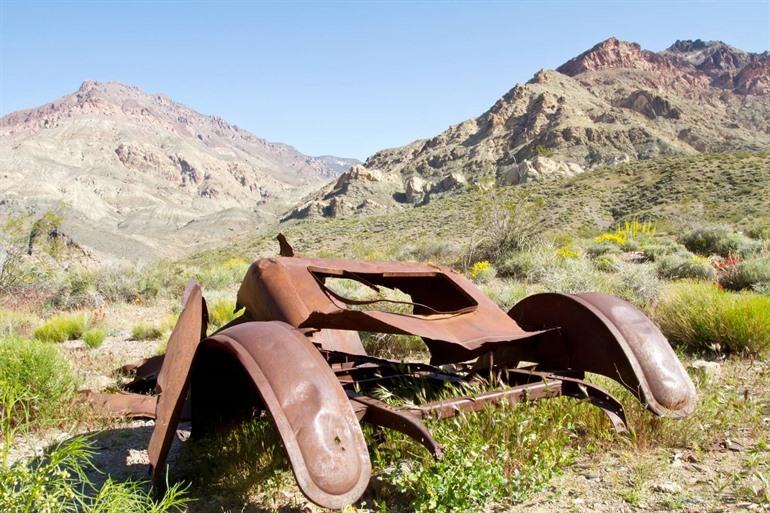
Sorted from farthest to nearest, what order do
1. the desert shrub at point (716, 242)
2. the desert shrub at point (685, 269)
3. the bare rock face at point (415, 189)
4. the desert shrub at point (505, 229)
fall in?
1. the bare rock face at point (415, 189)
2. the desert shrub at point (505, 229)
3. the desert shrub at point (716, 242)
4. the desert shrub at point (685, 269)

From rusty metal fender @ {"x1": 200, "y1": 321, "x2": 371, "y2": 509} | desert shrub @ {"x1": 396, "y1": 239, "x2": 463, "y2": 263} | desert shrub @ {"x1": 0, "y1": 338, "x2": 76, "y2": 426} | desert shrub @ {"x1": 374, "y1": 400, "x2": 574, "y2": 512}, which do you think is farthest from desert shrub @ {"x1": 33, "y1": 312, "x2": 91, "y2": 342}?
desert shrub @ {"x1": 396, "y1": 239, "x2": 463, "y2": 263}

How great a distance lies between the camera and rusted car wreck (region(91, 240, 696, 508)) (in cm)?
221

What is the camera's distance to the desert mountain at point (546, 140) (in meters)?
69.2

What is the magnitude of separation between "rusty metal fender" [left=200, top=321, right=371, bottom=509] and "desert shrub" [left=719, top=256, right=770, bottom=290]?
9.42 m

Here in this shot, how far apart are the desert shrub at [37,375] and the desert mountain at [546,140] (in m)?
54.9

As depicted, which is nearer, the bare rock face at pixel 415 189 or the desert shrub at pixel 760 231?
the desert shrub at pixel 760 231

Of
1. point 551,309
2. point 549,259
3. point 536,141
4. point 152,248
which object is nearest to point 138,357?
point 551,309

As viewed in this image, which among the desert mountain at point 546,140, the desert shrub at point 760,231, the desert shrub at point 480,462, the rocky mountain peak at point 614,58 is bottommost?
the desert shrub at point 480,462

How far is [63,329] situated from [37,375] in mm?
4708

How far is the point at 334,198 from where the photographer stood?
84.4 m

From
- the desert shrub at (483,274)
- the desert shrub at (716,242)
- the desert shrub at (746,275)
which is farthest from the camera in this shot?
the desert shrub at (716,242)

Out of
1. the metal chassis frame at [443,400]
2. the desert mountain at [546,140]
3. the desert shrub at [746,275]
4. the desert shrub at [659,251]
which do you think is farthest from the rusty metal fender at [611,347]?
the desert mountain at [546,140]

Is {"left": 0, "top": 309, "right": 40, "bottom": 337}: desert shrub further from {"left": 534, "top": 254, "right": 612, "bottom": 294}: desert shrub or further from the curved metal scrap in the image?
{"left": 534, "top": 254, "right": 612, "bottom": 294}: desert shrub

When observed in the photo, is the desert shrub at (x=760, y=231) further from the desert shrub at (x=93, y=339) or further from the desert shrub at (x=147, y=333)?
the desert shrub at (x=93, y=339)
